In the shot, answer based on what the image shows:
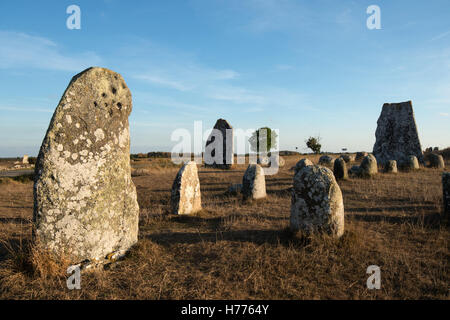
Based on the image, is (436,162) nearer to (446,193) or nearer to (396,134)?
(396,134)

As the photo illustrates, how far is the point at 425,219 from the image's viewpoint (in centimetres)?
620

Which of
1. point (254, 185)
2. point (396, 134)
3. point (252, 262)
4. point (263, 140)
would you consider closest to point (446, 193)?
point (254, 185)

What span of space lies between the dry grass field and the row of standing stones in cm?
30

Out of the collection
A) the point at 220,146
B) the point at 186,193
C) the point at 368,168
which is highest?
the point at 220,146

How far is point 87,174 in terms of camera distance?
13.2 ft

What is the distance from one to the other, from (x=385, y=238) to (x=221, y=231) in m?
3.26

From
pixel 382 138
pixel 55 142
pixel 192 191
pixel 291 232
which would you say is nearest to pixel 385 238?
pixel 291 232

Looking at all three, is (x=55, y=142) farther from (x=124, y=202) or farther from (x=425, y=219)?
(x=425, y=219)

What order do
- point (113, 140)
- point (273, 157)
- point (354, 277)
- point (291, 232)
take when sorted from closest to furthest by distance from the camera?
point (354, 277), point (113, 140), point (291, 232), point (273, 157)

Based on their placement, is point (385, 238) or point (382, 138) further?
point (382, 138)

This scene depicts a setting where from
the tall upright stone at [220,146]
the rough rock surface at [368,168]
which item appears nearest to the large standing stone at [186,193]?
the rough rock surface at [368,168]

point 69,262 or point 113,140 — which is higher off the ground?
point 113,140

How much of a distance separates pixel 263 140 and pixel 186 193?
1538 inches

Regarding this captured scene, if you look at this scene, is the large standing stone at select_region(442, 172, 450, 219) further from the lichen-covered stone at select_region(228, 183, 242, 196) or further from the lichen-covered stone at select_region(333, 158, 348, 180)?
the lichen-covered stone at select_region(228, 183, 242, 196)
